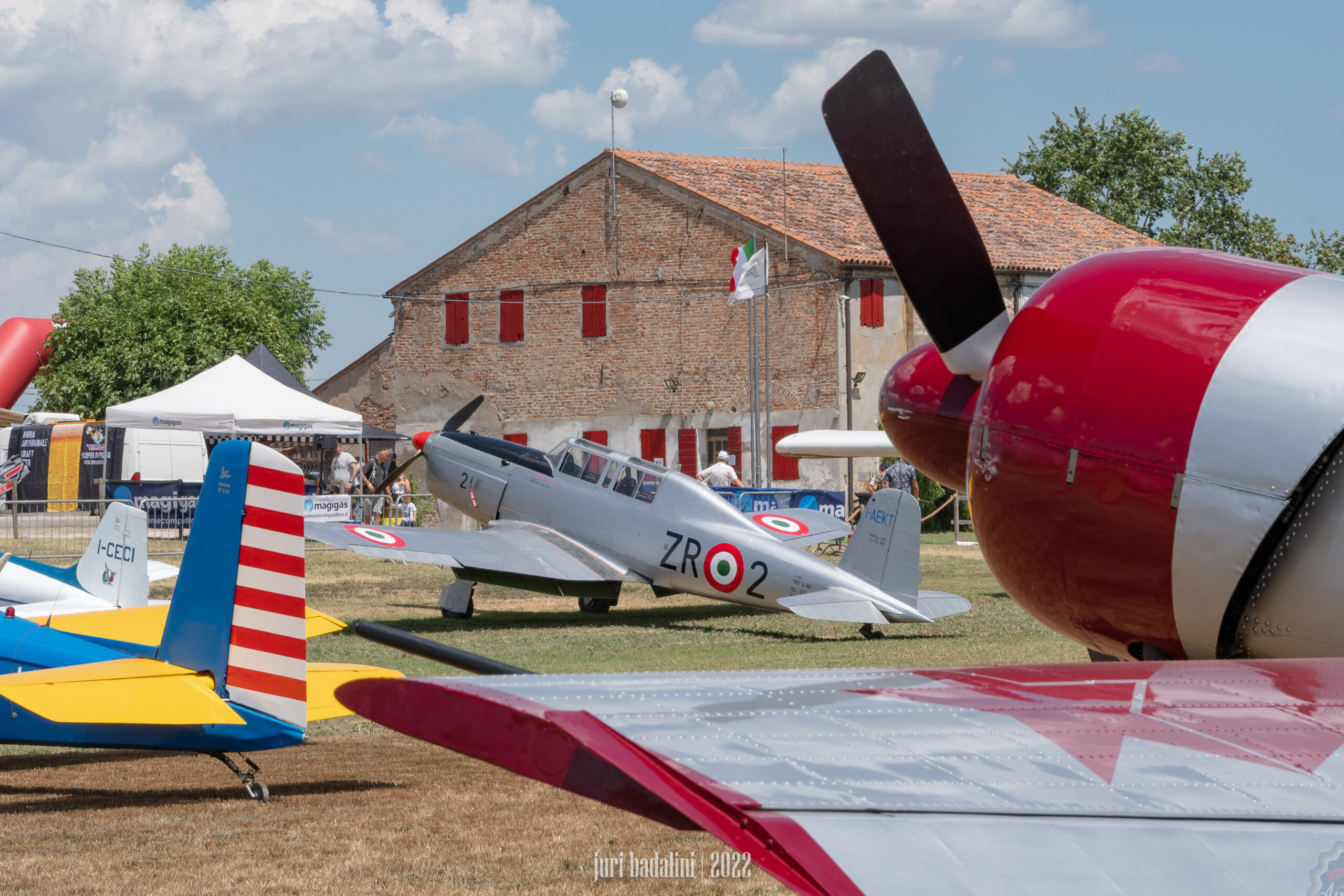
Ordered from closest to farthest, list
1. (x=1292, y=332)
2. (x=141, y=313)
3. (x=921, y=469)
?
(x=1292, y=332)
(x=921, y=469)
(x=141, y=313)

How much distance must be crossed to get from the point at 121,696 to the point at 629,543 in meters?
7.94

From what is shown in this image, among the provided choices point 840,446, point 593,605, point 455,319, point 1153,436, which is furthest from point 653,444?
point 1153,436

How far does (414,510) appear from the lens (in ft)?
77.7

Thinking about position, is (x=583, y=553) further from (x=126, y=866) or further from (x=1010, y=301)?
(x=1010, y=301)

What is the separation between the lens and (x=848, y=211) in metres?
32.8

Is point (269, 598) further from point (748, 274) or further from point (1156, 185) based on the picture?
point (1156, 185)

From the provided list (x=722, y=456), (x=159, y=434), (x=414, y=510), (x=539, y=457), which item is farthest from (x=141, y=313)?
(x=539, y=457)

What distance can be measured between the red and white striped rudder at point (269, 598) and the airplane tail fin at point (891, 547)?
6854 millimetres

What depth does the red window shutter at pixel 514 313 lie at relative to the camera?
3319 cm

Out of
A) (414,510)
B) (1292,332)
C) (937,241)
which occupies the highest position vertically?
(937,241)

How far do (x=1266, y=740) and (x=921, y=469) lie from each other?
3.02 m

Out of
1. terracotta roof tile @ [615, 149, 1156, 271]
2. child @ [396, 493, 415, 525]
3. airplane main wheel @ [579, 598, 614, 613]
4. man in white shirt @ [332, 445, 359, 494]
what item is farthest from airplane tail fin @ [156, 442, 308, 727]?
terracotta roof tile @ [615, 149, 1156, 271]

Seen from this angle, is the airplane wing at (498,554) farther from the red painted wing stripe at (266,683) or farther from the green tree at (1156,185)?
→ the green tree at (1156,185)

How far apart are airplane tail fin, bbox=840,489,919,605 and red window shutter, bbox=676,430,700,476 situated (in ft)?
62.1
